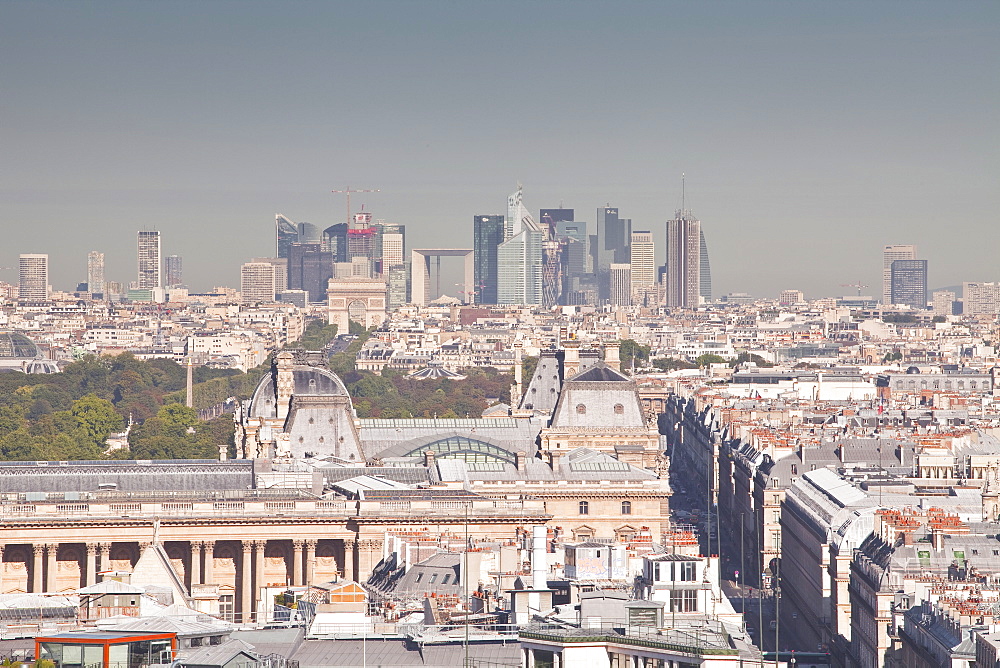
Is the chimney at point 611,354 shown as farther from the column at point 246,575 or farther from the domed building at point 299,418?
the column at point 246,575

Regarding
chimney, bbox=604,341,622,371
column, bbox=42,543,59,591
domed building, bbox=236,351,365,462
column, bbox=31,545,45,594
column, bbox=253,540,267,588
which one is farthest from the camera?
chimney, bbox=604,341,622,371

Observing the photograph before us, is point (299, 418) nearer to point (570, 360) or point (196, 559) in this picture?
point (570, 360)

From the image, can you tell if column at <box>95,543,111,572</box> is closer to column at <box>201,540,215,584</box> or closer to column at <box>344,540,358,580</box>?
column at <box>201,540,215,584</box>

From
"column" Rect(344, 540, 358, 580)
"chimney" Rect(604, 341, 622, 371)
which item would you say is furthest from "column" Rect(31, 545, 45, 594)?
"chimney" Rect(604, 341, 622, 371)

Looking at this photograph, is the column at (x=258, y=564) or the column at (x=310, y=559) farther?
the column at (x=310, y=559)

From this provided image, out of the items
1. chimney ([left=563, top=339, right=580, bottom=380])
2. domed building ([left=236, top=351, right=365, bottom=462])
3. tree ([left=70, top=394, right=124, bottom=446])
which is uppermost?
chimney ([left=563, top=339, right=580, bottom=380])

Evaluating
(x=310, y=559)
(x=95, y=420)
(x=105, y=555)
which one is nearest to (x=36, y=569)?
(x=105, y=555)

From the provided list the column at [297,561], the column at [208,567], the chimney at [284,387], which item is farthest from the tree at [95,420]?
the column at [208,567]
